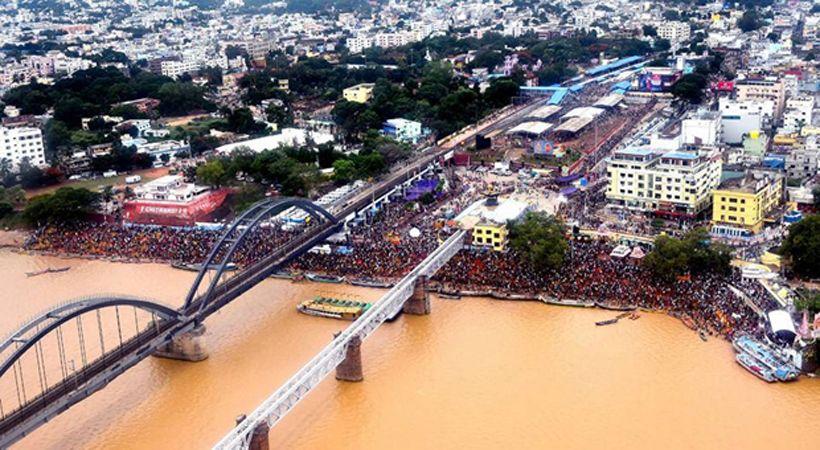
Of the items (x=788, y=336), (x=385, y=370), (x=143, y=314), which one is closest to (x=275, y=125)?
(x=143, y=314)

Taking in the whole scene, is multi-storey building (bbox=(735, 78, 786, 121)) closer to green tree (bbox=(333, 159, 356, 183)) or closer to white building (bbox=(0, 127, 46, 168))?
green tree (bbox=(333, 159, 356, 183))

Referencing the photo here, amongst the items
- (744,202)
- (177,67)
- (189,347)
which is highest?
(177,67)

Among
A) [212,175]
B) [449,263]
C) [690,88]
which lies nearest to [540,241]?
[449,263]

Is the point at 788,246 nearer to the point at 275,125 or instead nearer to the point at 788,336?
the point at 788,336

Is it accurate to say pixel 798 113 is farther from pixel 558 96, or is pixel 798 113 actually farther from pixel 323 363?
pixel 323 363

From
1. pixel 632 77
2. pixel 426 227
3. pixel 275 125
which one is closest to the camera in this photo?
pixel 426 227

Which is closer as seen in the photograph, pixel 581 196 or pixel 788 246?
pixel 788 246

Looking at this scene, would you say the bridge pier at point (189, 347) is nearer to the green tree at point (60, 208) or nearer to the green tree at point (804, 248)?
the green tree at point (60, 208)

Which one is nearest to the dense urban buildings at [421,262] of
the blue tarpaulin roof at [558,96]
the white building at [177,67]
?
the blue tarpaulin roof at [558,96]
